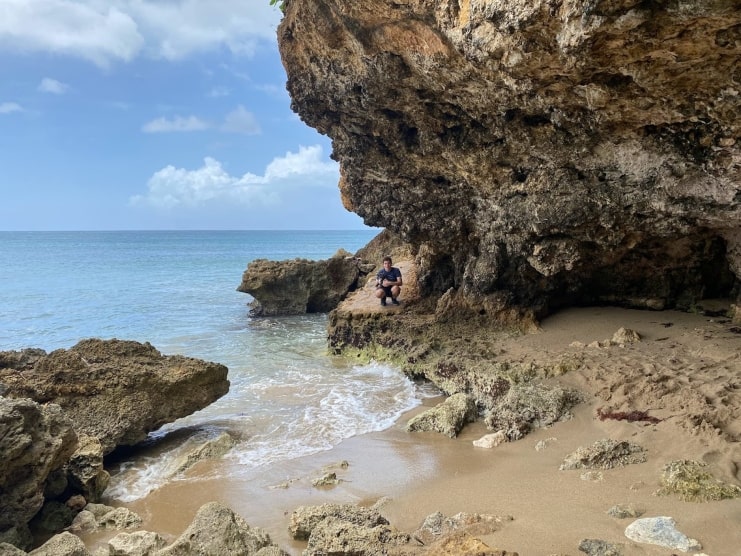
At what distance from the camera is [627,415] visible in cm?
630

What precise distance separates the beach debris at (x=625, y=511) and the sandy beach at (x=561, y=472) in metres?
0.04

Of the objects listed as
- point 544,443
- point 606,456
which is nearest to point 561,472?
point 606,456

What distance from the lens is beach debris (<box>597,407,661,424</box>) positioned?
6034mm

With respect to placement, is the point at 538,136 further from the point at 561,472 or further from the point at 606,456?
the point at 561,472

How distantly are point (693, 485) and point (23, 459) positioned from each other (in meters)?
6.08

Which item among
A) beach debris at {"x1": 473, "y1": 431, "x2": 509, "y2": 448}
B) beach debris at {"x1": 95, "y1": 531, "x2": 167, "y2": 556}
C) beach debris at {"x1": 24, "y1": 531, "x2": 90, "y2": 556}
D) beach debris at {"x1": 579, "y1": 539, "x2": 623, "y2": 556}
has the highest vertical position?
beach debris at {"x1": 579, "y1": 539, "x2": 623, "y2": 556}

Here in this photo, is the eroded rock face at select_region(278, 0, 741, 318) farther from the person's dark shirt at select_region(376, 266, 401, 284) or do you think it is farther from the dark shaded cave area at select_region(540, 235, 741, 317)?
the person's dark shirt at select_region(376, 266, 401, 284)

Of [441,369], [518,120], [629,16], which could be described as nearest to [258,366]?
[441,369]

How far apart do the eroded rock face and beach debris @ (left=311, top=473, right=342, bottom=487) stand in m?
5.01

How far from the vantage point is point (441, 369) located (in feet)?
31.8

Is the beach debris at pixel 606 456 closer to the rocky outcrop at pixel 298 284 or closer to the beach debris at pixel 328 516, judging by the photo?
the beach debris at pixel 328 516

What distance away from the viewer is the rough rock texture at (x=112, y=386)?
705 cm

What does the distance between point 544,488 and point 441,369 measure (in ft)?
15.2

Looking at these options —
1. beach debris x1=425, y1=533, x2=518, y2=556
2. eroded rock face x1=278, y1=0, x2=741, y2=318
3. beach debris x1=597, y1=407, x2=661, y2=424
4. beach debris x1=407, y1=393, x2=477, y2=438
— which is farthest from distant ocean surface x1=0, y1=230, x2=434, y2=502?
beach debris x1=425, y1=533, x2=518, y2=556
